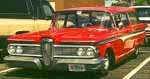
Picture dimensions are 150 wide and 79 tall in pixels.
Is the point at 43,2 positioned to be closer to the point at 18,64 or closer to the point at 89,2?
the point at 18,64

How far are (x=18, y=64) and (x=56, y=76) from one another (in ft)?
3.65

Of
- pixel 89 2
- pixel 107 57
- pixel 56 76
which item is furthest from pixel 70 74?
pixel 89 2

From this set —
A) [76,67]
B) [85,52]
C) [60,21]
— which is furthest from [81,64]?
[60,21]

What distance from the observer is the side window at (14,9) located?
12.5 m

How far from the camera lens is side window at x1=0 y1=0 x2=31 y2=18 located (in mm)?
12531

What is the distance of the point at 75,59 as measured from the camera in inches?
351

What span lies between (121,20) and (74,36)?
2645 mm

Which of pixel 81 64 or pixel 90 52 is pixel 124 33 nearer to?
pixel 90 52

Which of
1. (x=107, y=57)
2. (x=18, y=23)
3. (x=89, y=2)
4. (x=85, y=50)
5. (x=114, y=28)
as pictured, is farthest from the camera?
(x=89, y=2)

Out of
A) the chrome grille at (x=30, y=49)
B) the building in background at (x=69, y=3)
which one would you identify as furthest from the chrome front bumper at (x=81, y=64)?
the building in background at (x=69, y=3)

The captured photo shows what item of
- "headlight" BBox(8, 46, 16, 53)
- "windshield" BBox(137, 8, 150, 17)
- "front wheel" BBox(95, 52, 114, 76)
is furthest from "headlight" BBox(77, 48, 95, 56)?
"windshield" BBox(137, 8, 150, 17)

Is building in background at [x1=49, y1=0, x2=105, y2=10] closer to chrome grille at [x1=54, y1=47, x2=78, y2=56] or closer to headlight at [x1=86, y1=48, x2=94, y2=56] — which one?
chrome grille at [x1=54, y1=47, x2=78, y2=56]

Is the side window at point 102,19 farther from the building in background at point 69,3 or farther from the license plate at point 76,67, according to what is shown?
the building in background at point 69,3

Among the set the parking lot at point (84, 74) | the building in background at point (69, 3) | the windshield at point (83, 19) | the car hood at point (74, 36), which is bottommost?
the building in background at point (69, 3)
